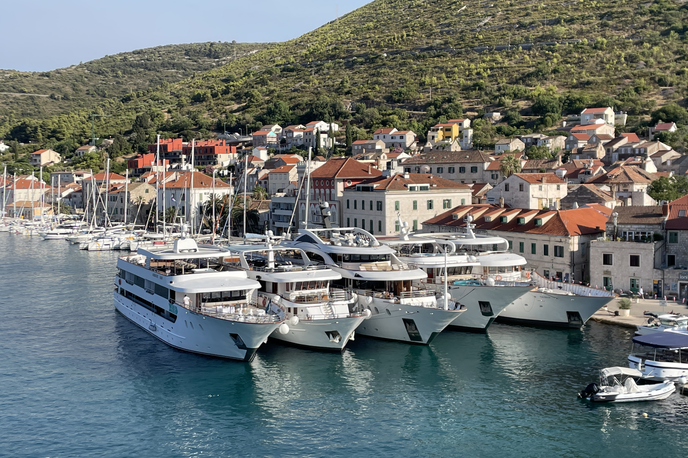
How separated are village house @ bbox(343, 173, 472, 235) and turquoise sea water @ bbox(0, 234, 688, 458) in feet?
89.5

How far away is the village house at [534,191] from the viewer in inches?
2808

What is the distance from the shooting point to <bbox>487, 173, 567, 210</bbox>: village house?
234ft

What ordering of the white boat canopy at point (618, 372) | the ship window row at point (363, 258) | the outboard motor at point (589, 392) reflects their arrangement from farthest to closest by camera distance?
the ship window row at point (363, 258), the white boat canopy at point (618, 372), the outboard motor at point (589, 392)

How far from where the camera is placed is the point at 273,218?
339 ft

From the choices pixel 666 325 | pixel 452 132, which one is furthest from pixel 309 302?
pixel 452 132

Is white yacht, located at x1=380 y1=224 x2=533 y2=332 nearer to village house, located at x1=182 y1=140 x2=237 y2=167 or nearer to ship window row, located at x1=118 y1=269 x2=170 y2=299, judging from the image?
ship window row, located at x1=118 y1=269 x2=170 y2=299

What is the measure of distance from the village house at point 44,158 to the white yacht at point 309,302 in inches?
5989

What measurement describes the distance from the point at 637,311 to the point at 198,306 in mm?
28645

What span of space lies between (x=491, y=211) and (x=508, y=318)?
15822 millimetres

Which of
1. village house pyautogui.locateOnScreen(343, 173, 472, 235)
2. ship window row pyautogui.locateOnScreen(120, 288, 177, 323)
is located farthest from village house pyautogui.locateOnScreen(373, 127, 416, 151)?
ship window row pyautogui.locateOnScreen(120, 288, 177, 323)

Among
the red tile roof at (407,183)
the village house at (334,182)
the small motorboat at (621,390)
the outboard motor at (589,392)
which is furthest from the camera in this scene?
the village house at (334,182)

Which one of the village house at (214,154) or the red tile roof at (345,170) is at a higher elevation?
the village house at (214,154)

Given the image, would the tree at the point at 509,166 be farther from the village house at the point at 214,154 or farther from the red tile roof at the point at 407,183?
the village house at the point at 214,154

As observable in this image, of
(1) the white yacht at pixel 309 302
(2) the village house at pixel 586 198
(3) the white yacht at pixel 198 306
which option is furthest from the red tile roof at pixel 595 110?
(3) the white yacht at pixel 198 306
